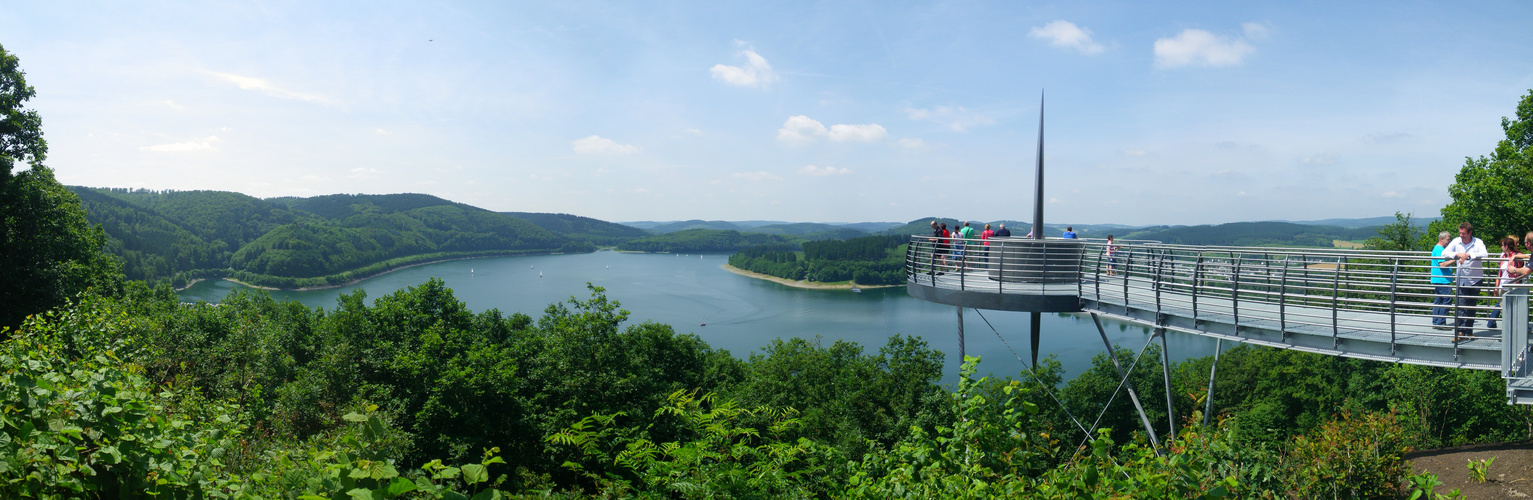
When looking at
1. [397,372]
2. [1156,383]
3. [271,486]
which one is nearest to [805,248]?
[1156,383]

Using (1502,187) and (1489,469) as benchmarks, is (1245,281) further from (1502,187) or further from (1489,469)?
(1502,187)

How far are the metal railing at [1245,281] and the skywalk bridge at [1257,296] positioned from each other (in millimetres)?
25

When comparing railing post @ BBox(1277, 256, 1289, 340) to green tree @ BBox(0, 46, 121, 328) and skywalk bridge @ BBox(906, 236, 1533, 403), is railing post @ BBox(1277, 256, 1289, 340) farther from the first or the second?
green tree @ BBox(0, 46, 121, 328)

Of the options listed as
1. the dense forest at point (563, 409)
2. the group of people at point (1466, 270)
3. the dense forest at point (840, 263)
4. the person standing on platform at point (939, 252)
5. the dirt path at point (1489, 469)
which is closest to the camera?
the dense forest at point (563, 409)

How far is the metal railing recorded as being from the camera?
7.22 m

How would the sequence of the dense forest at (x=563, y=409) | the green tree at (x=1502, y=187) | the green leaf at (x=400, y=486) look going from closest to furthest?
the green leaf at (x=400, y=486) → the dense forest at (x=563, y=409) → the green tree at (x=1502, y=187)

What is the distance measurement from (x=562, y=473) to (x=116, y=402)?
1220 cm

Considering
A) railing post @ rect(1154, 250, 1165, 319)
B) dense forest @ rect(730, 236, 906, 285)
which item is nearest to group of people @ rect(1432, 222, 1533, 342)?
railing post @ rect(1154, 250, 1165, 319)

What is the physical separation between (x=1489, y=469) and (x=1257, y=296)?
17.9 feet

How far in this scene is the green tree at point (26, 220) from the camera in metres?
17.5

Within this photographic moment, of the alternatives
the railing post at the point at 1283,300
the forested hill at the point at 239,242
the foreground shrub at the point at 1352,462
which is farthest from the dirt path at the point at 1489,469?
the forested hill at the point at 239,242

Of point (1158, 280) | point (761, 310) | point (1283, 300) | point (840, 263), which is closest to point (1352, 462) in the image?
point (1283, 300)

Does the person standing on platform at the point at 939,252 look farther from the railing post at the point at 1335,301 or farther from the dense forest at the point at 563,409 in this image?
the railing post at the point at 1335,301

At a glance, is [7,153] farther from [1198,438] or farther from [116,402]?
[1198,438]
